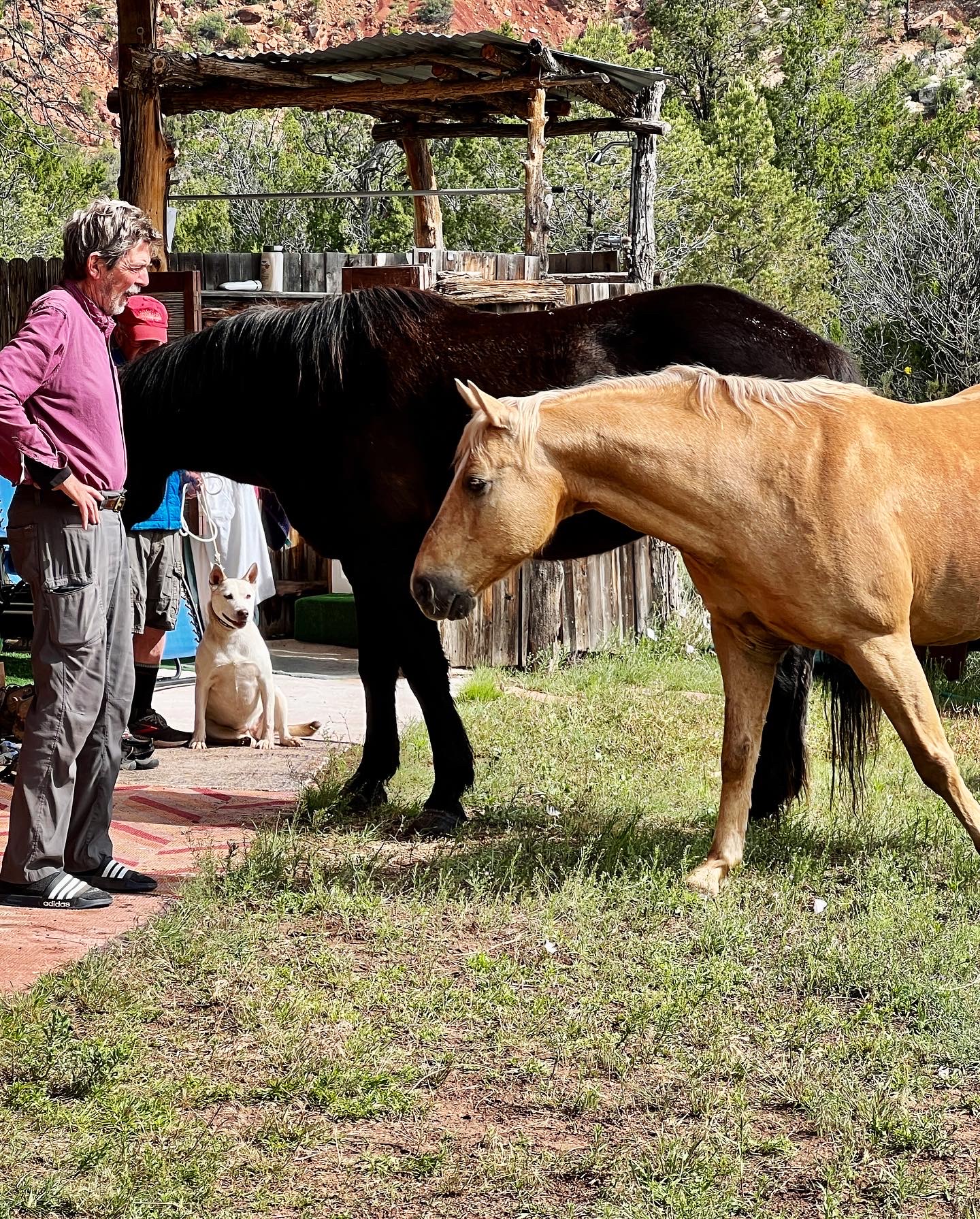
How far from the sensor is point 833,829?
525 centimetres

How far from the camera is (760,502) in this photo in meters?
4.32

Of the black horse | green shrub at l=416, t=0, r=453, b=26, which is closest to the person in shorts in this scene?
the black horse

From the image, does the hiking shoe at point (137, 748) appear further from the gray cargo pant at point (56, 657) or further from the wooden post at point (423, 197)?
the wooden post at point (423, 197)

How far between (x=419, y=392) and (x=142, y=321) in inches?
67.9

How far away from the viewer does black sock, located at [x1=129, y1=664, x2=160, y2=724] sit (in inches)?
291

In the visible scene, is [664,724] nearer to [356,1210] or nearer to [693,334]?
[693,334]

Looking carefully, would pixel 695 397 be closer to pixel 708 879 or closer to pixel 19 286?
pixel 708 879

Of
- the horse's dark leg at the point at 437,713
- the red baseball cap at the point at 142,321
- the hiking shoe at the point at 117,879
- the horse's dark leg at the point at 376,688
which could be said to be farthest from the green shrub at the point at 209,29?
the hiking shoe at the point at 117,879

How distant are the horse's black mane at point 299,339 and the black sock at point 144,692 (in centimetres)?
197

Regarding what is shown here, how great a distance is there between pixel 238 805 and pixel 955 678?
4.71 metres

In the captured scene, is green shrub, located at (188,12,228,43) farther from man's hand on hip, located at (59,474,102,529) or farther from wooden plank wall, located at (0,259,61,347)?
man's hand on hip, located at (59,474,102,529)

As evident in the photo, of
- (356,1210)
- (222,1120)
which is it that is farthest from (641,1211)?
(222,1120)

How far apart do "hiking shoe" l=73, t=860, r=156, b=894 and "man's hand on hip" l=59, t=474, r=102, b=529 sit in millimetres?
1249

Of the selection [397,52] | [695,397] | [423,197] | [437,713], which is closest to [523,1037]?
[695,397]
